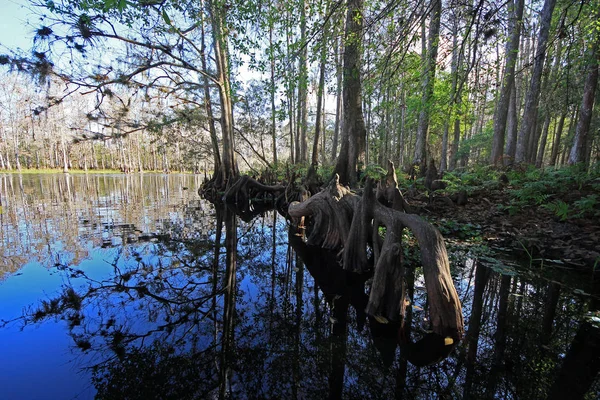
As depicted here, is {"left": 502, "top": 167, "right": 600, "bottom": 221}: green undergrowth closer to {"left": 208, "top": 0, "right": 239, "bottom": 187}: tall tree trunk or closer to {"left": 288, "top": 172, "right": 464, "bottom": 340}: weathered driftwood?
{"left": 288, "top": 172, "right": 464, "bottom": 340}: weathered driftwood

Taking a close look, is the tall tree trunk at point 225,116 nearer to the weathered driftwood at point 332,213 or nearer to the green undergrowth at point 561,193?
the weathered driftwood at point 332,213

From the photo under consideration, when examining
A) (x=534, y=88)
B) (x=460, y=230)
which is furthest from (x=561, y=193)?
(x=534, y=88)

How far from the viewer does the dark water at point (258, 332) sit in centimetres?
221

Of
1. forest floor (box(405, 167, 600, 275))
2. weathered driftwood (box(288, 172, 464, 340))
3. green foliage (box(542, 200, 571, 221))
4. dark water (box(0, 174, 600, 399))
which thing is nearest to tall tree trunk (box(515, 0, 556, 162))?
forest floor (box(405, 167, 600, 275))

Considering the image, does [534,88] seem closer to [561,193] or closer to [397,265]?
[561,193]

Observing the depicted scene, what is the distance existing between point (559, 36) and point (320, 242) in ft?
17.1

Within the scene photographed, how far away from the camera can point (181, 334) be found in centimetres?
298

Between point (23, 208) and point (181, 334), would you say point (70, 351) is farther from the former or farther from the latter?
point (23, 208)

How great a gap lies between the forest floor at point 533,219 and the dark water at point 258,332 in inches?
25.6

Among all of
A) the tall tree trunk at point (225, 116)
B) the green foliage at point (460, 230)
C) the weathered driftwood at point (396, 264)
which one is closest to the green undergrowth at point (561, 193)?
the green foliage at point (460, 230)

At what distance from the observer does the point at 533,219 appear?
570cm

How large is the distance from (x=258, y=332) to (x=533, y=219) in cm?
628

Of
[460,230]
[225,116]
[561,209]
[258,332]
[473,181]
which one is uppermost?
[225,116]

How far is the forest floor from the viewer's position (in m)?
4.54
